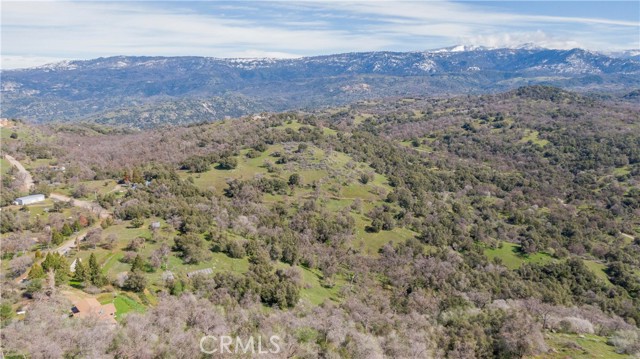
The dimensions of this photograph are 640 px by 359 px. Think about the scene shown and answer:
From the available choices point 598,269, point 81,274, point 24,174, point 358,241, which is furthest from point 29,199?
point 598,269

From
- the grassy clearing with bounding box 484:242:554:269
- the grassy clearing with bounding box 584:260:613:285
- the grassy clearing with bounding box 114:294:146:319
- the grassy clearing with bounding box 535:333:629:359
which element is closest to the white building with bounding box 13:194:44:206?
the grassy clearing with bounding box 114:294:146:319

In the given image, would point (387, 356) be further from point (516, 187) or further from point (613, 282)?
point (516, 187)

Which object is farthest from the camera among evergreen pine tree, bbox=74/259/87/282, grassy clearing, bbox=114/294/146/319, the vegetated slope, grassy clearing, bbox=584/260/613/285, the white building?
the white building

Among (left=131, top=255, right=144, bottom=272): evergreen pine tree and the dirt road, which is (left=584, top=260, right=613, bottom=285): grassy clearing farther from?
the dirt road

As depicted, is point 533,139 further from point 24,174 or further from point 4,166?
point 4,166

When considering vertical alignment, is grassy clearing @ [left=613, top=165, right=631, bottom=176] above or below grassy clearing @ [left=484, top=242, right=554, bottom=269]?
above

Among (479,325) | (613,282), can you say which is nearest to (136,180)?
(479,325)

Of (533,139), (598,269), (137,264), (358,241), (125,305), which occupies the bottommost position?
(598,269)
